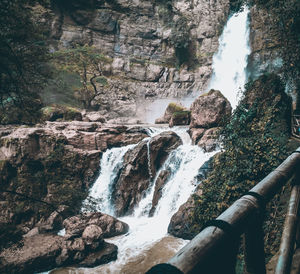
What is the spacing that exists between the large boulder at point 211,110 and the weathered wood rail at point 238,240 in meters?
11.8

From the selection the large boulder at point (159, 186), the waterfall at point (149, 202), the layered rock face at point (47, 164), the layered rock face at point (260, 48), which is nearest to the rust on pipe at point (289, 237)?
the waterfall at point (149, 202)

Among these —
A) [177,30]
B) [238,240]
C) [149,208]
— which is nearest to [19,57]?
[238,240]

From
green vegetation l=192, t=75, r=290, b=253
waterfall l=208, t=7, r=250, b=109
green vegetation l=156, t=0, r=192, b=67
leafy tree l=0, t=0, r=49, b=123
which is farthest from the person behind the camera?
green vegetation l=156, t=0, r=192, b=67

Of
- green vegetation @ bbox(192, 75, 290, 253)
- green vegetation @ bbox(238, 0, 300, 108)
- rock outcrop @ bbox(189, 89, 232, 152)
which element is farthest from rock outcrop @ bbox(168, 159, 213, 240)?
green vegetation @ bbox(238, 0, 300, 108)

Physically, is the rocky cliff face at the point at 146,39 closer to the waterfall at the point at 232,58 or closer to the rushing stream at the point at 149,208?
the waterfall at the point at 232,58

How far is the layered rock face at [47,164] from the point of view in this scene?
11867mm

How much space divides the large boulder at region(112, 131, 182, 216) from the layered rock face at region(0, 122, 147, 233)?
2101mm

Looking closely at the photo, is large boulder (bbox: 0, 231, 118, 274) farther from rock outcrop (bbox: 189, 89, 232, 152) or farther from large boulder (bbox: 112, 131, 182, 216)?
rock outcrop (bbox: 189, 89, 232, 152)

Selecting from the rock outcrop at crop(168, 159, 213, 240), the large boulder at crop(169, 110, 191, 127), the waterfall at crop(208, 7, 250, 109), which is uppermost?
the waterfall at crop(208, 7, 250, 109)

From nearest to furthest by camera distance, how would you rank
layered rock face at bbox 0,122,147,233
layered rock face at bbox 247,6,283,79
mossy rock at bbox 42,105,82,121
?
layered rock face at bbox 0,122,147,233
mossy rock at bbox 42,105,82,121
layered rock face at bbox 247,6,283,79

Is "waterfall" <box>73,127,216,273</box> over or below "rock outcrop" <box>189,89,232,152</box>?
below

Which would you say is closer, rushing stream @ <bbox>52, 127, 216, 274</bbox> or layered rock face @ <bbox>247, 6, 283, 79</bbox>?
rushing stream @ <bbox>52, 127, 216, 274</bbox>

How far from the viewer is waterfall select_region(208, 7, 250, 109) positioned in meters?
25.1

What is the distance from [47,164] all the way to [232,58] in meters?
22.8
